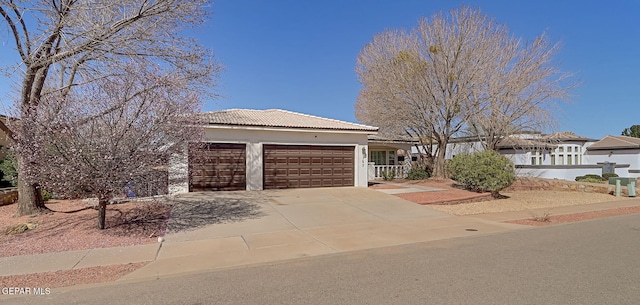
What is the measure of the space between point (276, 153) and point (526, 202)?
1105cm

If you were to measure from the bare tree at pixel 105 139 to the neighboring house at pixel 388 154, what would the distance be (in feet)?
57.7

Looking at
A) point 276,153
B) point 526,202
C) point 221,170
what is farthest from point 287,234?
point 526,202

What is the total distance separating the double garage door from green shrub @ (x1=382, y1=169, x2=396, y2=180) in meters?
7.40

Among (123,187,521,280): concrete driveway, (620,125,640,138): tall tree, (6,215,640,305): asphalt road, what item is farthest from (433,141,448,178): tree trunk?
(620,125,640,138): tall tree

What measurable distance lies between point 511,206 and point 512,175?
1.93 meters

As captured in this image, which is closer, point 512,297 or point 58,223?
point 512,297

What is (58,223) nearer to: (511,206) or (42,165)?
(42,165)

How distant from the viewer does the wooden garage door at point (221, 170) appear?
1521 cm

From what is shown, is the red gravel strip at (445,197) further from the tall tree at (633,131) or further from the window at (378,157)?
the tall tree at (633,131)

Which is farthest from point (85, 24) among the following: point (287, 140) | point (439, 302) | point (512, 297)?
point (512, 297)

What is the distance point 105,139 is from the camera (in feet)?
24.2

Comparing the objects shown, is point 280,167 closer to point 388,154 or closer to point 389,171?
point 389,171

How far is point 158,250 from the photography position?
7.37 metres

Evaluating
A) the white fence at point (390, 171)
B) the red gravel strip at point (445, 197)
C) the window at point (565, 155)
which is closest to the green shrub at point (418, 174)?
the white fence at point (390, 171)
